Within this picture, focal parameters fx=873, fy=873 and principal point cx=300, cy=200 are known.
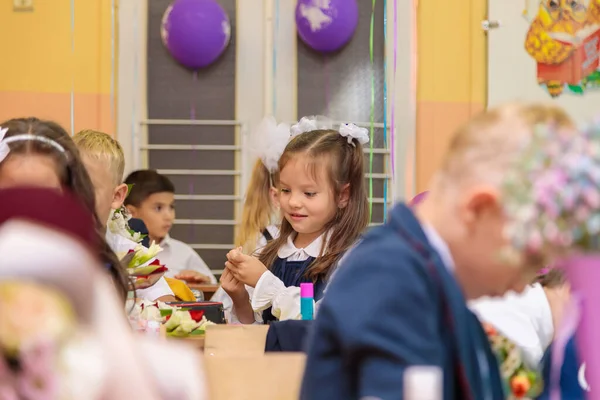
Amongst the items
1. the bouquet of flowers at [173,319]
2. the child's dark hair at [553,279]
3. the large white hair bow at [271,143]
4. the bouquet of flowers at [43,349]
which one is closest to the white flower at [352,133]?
the large white hair bow at [271,143]

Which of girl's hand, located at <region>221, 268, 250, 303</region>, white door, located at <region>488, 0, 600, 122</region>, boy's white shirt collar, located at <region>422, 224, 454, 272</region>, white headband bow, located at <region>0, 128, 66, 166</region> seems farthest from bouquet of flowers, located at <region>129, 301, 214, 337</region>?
white door, located at <region>488, 0, 600, 122</region>

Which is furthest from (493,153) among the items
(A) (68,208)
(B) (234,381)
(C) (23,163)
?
(C) (23,163)

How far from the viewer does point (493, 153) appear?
3.36 ft

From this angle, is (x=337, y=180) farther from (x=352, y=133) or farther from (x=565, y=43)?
(x=565, y=43)

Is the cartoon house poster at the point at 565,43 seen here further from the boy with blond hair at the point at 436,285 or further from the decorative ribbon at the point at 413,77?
→ the boy with blond hair at the point at 436,285

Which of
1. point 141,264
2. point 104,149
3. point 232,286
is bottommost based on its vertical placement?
point 232,286

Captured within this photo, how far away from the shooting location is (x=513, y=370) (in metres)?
1.24

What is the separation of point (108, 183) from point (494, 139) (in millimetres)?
1487

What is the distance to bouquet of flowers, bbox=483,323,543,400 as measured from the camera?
4.03ft

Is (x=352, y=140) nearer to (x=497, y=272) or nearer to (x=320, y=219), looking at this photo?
(x=320, y=219)

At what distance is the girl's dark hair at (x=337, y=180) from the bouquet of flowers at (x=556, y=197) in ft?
4.88

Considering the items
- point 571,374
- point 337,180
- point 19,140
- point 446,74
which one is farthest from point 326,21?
point 571,374

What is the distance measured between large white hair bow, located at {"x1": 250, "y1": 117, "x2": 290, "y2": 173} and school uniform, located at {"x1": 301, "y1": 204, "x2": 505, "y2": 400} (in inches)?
74.2

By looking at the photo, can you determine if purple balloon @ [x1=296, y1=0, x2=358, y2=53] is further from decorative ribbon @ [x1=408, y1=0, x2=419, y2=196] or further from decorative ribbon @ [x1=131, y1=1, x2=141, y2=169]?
decorative ribbon @ [x1=131, y1=1, x2=141, y2=169]
